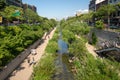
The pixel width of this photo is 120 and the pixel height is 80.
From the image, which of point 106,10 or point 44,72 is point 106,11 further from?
point 44,72

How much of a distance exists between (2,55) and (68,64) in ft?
46.2

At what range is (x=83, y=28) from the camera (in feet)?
217

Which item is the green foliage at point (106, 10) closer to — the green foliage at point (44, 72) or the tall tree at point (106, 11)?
the tall tree at point (106, 11)

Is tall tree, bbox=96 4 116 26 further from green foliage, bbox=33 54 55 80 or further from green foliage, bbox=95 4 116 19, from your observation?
green foliage, bbox=33 54 55 80

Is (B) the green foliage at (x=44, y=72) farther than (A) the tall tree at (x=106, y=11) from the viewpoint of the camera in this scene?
No

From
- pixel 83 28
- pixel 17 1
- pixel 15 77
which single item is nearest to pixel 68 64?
pixel 15 77

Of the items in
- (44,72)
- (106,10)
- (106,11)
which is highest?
(106,10)

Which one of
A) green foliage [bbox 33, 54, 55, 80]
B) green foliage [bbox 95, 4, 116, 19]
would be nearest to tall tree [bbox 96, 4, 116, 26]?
green foliage [bbox 95, 4, 116, 19]

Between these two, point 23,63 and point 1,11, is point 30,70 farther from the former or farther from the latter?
point 1,11

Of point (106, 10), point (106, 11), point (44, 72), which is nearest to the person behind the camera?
point (44, 72)

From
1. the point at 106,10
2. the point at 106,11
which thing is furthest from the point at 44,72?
the point at 106,11

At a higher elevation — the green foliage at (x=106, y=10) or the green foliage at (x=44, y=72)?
the green foliage at (x=106, y=10)

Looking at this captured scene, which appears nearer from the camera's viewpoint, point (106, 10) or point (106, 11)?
point (106, 10)

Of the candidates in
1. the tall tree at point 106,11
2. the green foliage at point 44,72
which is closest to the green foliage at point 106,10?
the tall tree at point 106,11
